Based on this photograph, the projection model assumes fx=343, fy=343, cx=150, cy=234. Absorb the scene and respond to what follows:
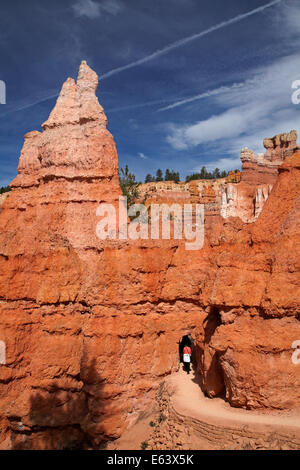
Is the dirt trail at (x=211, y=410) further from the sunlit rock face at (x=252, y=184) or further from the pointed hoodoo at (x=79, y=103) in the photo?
the sunlit rock face at (x=252, y=184)

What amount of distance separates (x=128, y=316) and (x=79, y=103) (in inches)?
396

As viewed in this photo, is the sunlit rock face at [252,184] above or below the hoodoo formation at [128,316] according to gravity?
above

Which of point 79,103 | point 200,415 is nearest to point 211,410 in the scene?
point 200,415

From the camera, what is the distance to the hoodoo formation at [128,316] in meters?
9.07

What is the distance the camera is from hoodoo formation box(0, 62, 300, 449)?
9070 millimetres

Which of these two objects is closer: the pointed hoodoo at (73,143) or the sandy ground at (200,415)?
the sandy ground at (200,415)

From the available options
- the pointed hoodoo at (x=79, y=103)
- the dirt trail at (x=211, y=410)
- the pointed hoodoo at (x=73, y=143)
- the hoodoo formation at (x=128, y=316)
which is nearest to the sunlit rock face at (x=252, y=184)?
the pointed hoodoo at (x=79, y=103)

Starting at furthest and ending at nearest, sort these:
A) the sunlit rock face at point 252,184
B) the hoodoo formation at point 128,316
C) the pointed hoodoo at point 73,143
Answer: the sunlit rock face at point 252,184, the pointed hoodoo at point 73,143, the hoodoo formation at point 128,316

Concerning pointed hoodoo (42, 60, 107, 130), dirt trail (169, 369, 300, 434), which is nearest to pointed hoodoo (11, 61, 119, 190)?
pointed hoodoo (42, 60, 107, 130)

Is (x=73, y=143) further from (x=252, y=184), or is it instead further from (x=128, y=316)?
(x=252, y=184)

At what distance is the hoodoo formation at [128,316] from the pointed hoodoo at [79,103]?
11.2 ft
